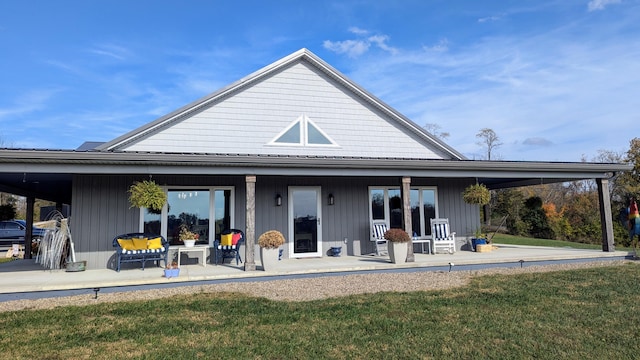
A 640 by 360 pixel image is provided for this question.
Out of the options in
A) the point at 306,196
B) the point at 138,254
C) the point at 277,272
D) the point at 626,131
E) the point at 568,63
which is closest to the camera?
the point at 277,272

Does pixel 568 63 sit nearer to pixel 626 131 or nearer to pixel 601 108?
pixel 601 108

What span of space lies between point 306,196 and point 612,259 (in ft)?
24.2

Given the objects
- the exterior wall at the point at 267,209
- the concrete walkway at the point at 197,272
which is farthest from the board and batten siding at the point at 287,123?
the concrete walkway at the point at 197,272

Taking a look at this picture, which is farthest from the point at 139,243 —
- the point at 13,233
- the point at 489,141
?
the point at 489,141

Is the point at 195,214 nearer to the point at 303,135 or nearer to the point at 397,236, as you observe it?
the point at 303,135

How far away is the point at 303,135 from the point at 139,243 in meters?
5.12

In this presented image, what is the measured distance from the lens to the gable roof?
10.3 metres

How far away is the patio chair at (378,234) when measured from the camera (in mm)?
9562

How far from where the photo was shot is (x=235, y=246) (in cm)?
841

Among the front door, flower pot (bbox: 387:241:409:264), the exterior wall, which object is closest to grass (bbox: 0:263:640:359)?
flower pot (bbox: 387:241:409:264)

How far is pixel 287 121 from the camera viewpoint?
1102cm

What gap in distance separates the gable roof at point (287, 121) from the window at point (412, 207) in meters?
1.39

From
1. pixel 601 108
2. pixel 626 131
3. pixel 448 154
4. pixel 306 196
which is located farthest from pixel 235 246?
pixel 626 131

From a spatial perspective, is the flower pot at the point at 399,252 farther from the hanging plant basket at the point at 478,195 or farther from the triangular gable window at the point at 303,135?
the triangular gable window at the point at 303,135
